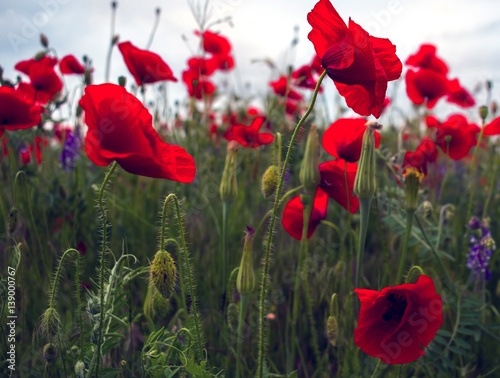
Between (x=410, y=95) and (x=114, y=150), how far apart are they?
2.27 m

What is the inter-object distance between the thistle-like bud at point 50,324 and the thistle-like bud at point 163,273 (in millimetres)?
257

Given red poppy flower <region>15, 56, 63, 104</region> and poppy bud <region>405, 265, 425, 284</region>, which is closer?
poppy bud <region>405, 265, 425, 284</region>

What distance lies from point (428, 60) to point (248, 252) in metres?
2.31

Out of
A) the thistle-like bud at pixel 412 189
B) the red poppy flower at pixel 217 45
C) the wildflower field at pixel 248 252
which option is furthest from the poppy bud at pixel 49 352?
the red poppy flower at pixel 217 45

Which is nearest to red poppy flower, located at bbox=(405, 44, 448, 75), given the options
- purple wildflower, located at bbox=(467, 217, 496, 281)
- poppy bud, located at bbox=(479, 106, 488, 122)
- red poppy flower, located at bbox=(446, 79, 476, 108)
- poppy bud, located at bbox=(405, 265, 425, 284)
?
red poppy flower, located at bbox=(446, 79, 476, 108)

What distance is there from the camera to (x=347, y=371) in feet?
4.19

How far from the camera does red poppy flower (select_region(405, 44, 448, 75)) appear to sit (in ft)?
8.91

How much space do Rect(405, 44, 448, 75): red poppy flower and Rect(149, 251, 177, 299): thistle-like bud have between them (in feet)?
7.80

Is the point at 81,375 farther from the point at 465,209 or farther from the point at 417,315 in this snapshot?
the point at 465,209

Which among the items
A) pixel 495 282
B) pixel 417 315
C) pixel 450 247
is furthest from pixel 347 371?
pixel 495 282

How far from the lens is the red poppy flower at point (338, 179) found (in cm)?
134

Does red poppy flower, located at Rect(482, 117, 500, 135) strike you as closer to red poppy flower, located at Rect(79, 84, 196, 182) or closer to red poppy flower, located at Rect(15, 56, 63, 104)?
red poppy flower, located at Rect(79, 84, 196, 182)

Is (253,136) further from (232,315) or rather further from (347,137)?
(232,315)

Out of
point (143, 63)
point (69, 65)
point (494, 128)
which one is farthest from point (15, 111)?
point (494, 128)
